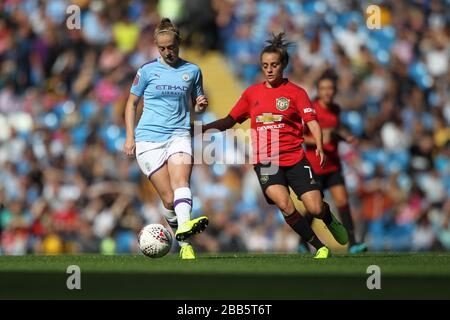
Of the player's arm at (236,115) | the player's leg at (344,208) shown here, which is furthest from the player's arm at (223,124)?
the player's leg at (344,208)

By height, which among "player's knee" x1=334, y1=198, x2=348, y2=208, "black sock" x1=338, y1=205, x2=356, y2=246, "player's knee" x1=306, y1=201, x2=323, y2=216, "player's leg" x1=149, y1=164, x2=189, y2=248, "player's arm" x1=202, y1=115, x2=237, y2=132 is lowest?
"black sock" x1=338, y1=205, x2=356, y2=246

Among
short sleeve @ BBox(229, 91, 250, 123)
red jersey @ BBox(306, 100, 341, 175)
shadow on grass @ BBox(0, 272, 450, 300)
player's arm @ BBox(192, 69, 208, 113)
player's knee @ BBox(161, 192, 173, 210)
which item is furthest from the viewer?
red jersey @ BBox(306, 100, 341, 175)

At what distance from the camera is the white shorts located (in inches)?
425

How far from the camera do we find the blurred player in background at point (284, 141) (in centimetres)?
1084

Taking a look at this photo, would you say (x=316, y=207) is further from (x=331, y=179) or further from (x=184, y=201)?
(x=331, y=179)

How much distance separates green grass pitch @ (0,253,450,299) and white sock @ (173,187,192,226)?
17.1 inches

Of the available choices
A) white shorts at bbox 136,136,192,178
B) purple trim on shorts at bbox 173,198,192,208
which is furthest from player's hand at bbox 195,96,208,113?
purple trim on shorts at bbox 173,198,192,208

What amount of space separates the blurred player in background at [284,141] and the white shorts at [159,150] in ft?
2.42

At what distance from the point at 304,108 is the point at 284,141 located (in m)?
0.39

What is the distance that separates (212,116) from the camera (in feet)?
61.9

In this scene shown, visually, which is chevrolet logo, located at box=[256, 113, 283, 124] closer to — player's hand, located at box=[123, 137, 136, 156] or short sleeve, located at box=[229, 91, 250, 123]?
short sleeve, located at box=[229, 91, 250, 123]

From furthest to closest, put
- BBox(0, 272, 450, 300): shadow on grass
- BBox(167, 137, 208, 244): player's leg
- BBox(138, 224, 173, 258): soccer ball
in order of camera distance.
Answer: BBox(138, 224, 173, 258): soccer ball → BBox(167, 137, 208, 244): player's leg → BBox(0, 272, 450, 300): shadow on grass

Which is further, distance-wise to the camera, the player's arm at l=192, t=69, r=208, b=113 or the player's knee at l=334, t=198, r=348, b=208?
the player's knee at l=334, t=198, r=348, b=208
